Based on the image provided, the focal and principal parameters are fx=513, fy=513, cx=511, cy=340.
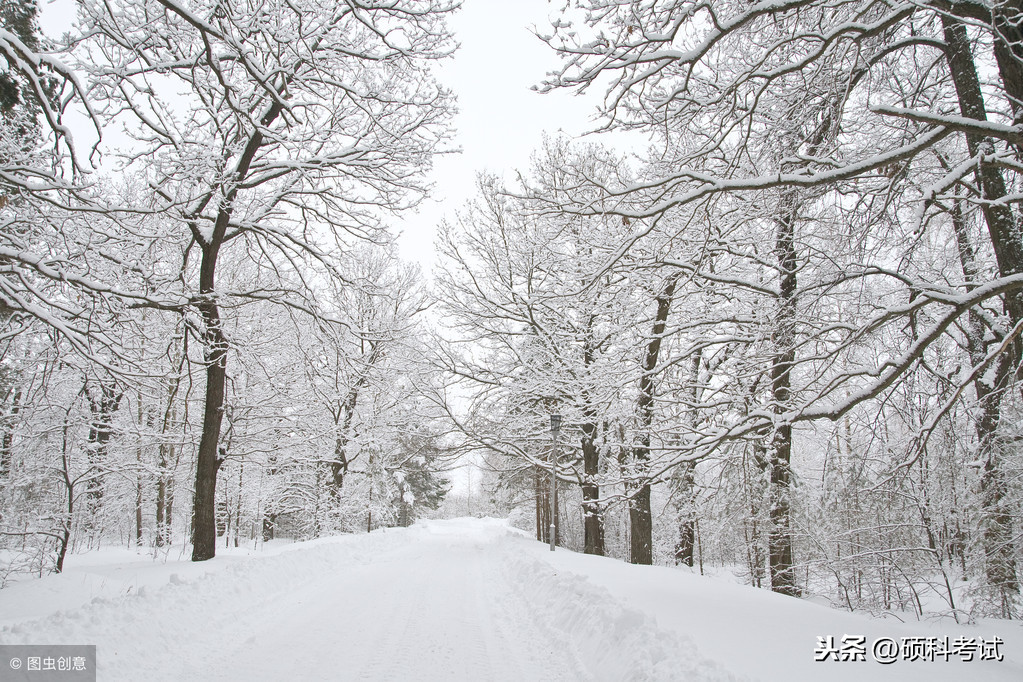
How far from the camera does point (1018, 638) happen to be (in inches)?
172

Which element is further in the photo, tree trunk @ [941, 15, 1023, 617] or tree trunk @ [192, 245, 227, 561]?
tree trunk @ [192, 245, 227, 561]

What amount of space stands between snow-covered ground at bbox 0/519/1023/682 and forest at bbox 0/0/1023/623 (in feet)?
4.25

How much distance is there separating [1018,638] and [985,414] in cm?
193

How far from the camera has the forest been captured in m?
4.23

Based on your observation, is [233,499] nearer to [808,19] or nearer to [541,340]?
[541,340]

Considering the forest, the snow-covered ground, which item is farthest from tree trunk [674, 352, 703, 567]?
the snow-covered ground

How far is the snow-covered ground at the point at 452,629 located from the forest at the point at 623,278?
1294 mm

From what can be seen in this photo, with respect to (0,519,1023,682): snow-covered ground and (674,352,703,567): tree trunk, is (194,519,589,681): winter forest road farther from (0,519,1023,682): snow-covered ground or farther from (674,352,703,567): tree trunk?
(674,352,703,567): tree trunk

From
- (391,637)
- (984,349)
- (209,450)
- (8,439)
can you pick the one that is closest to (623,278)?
(984,349)

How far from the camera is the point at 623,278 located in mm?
6590

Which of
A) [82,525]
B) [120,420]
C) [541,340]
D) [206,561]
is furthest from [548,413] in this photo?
[82,525]

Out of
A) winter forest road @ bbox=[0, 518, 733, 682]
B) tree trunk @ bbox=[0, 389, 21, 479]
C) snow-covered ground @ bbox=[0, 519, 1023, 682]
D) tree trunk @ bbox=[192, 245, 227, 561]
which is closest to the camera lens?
snow-covered ground @ bbox=[0, 519, 1023, 682]

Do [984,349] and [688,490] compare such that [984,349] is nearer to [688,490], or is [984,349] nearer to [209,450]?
[688,490]

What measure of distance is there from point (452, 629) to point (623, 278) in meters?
4.53
